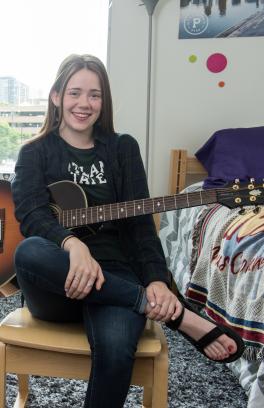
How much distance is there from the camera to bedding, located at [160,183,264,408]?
3.31 ft

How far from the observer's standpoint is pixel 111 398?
783 millimetres

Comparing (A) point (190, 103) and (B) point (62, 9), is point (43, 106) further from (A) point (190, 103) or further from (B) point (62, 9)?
(A) point (190, 103)

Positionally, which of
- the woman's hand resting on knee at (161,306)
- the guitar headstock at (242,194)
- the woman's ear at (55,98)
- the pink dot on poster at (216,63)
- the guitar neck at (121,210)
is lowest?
the woman's hand resting on knee at (161,306)

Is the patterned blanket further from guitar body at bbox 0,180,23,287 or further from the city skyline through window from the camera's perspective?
the city skyline through window

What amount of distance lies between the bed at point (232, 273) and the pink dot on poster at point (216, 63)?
0.85 meters

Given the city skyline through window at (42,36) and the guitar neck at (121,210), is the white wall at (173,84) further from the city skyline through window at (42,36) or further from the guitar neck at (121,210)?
the guitar neck at (121,210)

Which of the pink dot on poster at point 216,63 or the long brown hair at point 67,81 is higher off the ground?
the pink dot on poster at point 216,63

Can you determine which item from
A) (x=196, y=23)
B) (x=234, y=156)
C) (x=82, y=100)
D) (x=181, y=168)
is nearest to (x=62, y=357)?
(x=82, y=100)

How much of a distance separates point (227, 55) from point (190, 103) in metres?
0.30

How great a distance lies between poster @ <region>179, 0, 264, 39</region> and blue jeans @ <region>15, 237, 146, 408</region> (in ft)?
5.54

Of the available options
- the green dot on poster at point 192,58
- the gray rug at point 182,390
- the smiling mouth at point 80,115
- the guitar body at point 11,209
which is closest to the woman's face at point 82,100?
the smiling mouth at point 80,115

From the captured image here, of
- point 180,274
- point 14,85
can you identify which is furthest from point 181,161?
point 14,85

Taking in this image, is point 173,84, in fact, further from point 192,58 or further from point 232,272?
point 232,272

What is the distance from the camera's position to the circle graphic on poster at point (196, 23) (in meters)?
2.20
